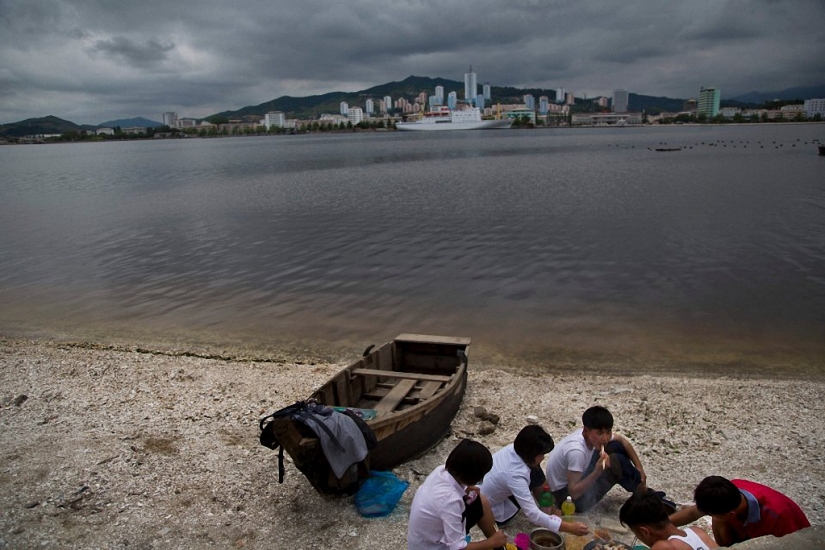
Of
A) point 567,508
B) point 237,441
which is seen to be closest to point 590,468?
point 567,508

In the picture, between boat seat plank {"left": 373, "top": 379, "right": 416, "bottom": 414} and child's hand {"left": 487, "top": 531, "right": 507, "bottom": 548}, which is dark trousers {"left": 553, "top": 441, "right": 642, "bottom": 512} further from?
boat seat plank {"left": 373, "top": 379, "right": 416, "bottom": 414}

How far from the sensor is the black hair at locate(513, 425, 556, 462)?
581cm

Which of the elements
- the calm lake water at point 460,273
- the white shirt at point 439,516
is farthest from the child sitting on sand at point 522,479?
the calm lake water at point 460,273

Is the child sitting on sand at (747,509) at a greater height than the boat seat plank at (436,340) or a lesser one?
greater

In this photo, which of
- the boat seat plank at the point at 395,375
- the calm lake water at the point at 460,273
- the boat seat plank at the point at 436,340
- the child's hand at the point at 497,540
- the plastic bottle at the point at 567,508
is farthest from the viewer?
the calm lake water at the point at 460,273

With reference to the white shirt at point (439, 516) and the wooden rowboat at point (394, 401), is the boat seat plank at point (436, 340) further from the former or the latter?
the white shirt at point (439, 516)

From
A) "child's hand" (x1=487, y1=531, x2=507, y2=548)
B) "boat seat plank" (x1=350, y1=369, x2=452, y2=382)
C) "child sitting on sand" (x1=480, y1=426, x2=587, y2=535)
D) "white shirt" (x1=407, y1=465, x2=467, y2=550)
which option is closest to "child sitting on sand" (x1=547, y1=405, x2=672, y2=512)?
"child sitting on sand" (x1=480, y1=426, x2=587, y2=535)

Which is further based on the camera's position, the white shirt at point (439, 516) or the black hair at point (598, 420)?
the black hair at point (598, 420)

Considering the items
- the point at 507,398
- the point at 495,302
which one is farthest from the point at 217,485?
the point at 495,302

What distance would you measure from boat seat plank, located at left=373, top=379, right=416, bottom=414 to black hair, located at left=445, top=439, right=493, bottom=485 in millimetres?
3471

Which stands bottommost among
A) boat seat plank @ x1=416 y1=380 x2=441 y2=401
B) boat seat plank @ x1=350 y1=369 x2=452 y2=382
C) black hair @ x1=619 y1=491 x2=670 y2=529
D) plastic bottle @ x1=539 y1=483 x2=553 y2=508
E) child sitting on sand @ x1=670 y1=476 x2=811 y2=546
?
A: plastic bottle @ x1=539 y1=483 x2=553 y2=508

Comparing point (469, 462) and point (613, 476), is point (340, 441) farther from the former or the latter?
point (613, 476)

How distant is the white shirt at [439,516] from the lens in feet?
16.3

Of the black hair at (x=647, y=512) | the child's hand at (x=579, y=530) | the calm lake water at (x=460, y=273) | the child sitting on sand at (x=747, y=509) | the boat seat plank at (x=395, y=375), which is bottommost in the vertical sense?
the calm lake water at (x=460, y=273)
